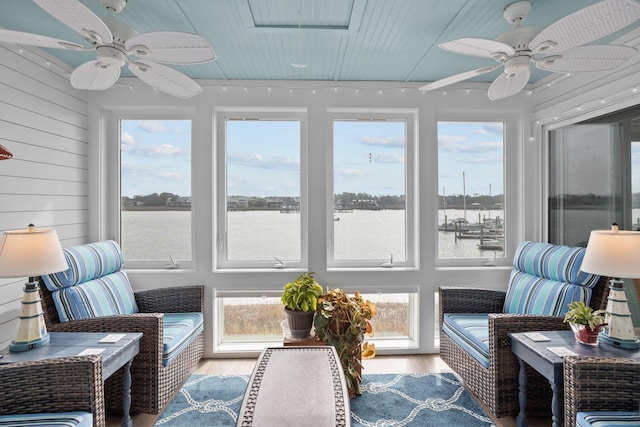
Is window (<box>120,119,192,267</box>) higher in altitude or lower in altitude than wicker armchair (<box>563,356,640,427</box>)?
higher

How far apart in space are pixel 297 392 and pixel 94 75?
211cm

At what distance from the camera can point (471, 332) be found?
2.66m

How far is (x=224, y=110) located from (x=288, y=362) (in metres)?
2.40

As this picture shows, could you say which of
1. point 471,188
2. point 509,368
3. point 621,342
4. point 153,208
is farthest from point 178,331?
point 471,188

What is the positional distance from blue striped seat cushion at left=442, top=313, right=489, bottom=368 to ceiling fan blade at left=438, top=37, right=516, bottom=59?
1.81m

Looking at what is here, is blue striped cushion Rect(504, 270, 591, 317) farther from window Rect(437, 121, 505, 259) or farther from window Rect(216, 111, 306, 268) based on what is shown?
window Rect(216, 111, 306, 268)

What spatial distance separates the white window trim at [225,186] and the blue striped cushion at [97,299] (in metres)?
0.79

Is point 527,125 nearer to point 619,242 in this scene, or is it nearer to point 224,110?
point 619,242

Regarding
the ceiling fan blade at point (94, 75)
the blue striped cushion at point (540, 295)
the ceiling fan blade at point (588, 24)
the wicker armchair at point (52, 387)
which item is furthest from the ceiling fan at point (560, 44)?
the wicker armchair at point (52, 387)

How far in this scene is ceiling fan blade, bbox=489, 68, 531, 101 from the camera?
88.4 inches

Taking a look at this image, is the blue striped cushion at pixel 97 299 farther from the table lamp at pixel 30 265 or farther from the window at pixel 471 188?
the window at pixel 471 188

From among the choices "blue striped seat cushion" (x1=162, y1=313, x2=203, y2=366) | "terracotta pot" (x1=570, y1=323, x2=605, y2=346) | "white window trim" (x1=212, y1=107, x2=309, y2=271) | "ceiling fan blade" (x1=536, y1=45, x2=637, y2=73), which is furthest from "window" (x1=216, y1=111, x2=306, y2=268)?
"terracotta pot" (x1=570, y1=323, x2=605, y2=346)

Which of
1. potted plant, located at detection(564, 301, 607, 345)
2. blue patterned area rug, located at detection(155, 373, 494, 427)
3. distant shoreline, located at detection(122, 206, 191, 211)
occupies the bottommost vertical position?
blue patterned area rug, located at detection(155, 373, 494, 427)

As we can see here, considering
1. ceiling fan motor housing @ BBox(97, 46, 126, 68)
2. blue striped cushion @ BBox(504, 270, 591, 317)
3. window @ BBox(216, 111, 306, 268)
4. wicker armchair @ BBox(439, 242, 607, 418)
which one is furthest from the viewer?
window @ BBox(216, 111, 306, 268)
